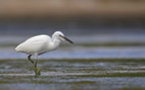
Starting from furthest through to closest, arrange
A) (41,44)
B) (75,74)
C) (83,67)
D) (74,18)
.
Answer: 1. (74,18)
2. (83,67)
3. (41,44)
4. (75,74)

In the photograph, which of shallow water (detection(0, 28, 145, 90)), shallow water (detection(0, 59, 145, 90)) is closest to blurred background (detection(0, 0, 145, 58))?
A: shallow water (detection(0, 28, 145, 90))

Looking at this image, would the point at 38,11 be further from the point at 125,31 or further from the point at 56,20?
the point at 125,31

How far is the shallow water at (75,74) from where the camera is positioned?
1326 cm

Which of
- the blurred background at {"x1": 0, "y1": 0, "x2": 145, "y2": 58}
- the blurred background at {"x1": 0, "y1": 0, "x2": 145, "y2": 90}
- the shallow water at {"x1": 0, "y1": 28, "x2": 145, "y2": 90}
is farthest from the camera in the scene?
the blurred background at {"x1": 0, "y1": 0, "x2": 145, "y2": 58}

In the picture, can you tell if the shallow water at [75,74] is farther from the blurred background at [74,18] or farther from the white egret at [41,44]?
the blurred background at [74,18]

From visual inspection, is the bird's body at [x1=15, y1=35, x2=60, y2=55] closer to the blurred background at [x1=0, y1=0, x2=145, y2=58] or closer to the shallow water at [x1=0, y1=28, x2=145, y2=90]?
the shallow water at [x1=0, y1=28, x2=145, y2=90]

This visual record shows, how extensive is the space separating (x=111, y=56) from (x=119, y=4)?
49.0 feet

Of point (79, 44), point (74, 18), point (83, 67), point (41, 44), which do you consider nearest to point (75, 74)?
point (41, 44)

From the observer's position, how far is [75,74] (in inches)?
597

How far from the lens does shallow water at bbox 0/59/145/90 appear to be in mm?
13258

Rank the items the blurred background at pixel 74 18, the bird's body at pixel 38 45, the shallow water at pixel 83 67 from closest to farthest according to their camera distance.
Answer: the shallow water at pixel 83 67 → the bird's body at pixel 38 45 → the blurred background at pixel 74 18

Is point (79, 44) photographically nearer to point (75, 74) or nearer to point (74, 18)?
point (74, 18)

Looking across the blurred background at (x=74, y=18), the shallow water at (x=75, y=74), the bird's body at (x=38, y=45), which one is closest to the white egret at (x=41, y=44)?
the bird's body at (x=38, y=45)

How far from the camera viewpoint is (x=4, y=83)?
1384 centimetres
